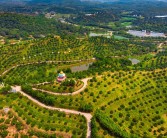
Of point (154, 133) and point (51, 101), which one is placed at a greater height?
point (51, 101)

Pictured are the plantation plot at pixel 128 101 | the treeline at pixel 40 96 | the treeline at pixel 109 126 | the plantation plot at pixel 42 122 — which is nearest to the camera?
the treeline at pixel 109 126

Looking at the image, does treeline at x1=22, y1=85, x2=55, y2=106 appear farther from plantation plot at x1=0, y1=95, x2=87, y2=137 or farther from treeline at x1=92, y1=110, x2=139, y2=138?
treeline at x1=92, y1=110, x2=139, y2=138

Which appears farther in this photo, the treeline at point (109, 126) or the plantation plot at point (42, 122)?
the plantation plot at point (42, 122)

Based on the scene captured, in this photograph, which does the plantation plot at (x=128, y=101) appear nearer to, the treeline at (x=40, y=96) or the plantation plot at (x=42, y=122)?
the treeline at (x=40, y=96)

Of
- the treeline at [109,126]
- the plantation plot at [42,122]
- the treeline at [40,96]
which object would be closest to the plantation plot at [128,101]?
the treeline at [40,96]

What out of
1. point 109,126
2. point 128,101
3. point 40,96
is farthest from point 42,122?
point 128,101

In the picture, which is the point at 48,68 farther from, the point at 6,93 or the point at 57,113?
the point at 57,113

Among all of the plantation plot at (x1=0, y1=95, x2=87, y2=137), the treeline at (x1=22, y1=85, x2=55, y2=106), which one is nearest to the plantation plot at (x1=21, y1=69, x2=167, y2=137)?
the treeline at (x1=22, y1=85, x2=55, y2=106)

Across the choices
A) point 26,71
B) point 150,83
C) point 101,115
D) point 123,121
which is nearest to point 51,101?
point 101,115
